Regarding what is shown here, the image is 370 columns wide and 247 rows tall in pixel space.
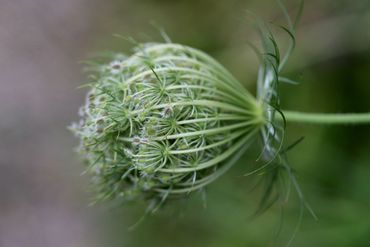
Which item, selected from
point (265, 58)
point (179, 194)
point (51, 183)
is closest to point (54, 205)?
point (51, 183)

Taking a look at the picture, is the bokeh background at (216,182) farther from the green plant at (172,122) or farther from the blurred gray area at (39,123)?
the green plant at (172,122)

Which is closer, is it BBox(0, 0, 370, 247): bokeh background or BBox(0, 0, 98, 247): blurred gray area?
BBox(0, 0, 370, 247): bokeh background

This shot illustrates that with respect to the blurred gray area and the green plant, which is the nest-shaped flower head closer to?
the green plant

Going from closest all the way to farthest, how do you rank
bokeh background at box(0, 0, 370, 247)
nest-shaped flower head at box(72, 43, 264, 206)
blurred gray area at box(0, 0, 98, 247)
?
nest-shaped flower head at box(72, 43, 264, 206), bokeh background at box(0, 0, 370, 247), blurred gray area at box(0, 0, 98, 247)

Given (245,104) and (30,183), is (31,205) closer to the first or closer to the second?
(30,183)

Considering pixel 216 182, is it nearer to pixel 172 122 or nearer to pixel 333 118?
pixel 333 118

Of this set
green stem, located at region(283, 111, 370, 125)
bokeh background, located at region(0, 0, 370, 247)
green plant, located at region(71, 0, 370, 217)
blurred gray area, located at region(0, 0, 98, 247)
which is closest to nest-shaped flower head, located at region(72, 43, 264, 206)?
green plant, located at region(71, 0, 370, 217)

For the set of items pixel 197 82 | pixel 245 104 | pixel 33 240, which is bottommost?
pixel 33 240
